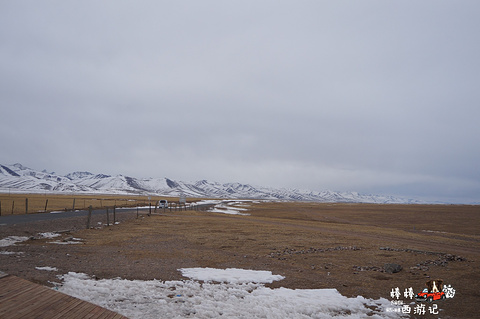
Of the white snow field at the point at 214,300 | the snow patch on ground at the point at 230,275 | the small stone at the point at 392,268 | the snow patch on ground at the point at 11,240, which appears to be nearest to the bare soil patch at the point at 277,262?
the small stone at the point at 392,268

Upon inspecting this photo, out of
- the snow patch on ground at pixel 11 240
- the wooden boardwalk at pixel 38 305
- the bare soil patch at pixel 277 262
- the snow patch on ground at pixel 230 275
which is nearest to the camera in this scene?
the wooden boardwalk at pixel 38 305

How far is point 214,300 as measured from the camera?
8266mm

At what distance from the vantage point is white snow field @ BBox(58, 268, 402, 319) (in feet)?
24.1

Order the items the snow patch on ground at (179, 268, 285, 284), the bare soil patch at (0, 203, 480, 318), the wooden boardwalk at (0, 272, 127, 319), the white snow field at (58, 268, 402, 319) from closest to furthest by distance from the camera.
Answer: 1. the wooden boardwalk at (0, 272, 127, 319)
2. the white snow field at (58, 268, 402, 319)
3. the bare soil patch at (0, 203, 480, 318)
4. the snow patch on ground at (179, 268, 285, 284)

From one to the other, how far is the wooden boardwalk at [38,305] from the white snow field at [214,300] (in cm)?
168

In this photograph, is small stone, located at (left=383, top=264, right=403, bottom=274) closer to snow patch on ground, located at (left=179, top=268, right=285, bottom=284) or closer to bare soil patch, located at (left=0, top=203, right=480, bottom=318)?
bare soil patch, located at (left=0, top=203, right=480, bottom=318)

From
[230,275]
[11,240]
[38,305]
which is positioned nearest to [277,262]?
[230,275]

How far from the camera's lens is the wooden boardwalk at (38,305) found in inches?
195

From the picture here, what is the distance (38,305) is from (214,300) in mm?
4400

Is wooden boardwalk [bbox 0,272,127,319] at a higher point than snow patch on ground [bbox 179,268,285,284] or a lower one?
higher

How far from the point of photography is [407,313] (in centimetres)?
793

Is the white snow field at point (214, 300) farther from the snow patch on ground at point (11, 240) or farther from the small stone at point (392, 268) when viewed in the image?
the snow patch on ground at point (11, 240)

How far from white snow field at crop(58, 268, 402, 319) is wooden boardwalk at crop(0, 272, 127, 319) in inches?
66.2

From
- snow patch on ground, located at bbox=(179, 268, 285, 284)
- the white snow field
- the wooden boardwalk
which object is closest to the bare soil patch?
snow patch on ground, located at bbox=(179, 268, 285, 284)
